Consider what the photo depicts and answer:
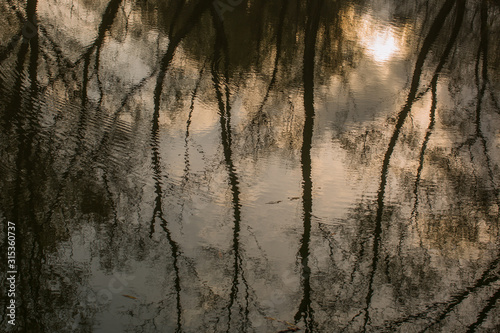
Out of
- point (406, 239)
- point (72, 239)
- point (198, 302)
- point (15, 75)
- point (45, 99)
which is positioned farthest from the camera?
point (15, 75)

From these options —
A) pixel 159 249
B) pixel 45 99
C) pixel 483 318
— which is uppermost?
pixel 45 99

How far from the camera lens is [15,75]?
6.95 metres

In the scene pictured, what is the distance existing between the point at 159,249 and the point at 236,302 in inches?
36.0

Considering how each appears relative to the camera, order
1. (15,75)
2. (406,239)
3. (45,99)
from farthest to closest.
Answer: (15,75)
(45,99)
(406,239)

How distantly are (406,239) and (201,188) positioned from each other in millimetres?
2304

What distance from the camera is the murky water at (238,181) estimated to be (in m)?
4.07

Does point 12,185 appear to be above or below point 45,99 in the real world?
below

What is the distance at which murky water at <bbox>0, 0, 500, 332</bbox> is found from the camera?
407 centimetres

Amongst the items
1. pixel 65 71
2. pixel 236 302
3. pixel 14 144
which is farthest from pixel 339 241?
pixel 65 71

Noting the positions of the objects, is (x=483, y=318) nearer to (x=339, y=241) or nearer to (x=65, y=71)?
(x=339, y=241)

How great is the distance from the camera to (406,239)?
16.7 feet

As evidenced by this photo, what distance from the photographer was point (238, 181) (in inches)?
221

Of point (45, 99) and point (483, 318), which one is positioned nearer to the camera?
point (483, 318)

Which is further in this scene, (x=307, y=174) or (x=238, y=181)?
(x=307, y=174)
